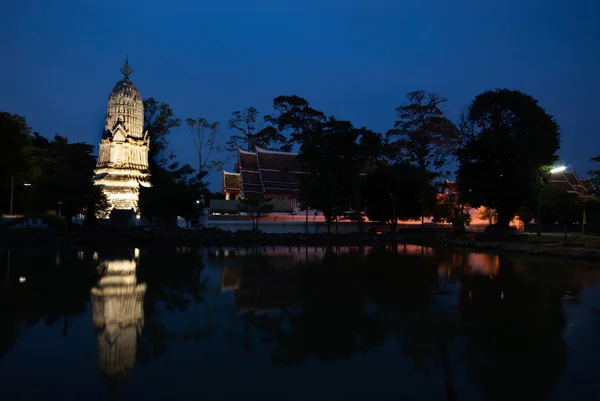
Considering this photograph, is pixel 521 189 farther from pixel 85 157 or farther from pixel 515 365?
pixel 85 157

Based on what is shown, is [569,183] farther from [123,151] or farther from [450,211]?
[123,151]

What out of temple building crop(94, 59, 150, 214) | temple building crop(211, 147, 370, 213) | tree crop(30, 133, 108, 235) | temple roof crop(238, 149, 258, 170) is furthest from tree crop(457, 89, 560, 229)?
temple building crop(94, 59, 150, 214)

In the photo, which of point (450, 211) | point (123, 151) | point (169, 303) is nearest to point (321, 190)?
point (450, 211)

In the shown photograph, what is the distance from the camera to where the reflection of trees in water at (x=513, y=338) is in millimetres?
6531

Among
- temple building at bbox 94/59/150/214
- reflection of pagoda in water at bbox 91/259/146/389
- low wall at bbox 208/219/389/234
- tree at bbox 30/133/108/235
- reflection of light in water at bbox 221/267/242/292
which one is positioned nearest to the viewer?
reflection of pagoda in water at bbox 91/259/146/389

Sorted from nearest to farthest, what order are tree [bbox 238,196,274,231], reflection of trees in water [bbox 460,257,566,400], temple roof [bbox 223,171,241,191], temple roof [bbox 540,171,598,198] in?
reflection of trees in water [bbox 460,257,566,400], tree [bbox 238,196,274,231], temple roof [bbox 223,171,241,191], temple roof [bbox 540,171,598,198]

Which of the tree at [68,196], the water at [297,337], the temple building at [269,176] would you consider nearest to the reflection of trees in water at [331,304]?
the water at [297,337]

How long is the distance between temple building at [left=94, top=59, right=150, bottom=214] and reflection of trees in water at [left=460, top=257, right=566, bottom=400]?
4253cm

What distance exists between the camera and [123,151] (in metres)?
50.5

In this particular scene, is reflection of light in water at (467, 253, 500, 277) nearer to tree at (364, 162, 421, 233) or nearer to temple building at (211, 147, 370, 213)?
tree at (364, 162, 421, 233)

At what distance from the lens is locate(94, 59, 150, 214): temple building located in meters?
49.3

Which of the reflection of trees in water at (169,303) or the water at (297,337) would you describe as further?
the reflection of trees in water at (169,303)

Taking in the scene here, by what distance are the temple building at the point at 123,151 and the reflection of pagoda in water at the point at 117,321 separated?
3474 cm

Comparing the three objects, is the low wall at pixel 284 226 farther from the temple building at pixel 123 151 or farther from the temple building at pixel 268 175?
the temple building at pixel 123 151
